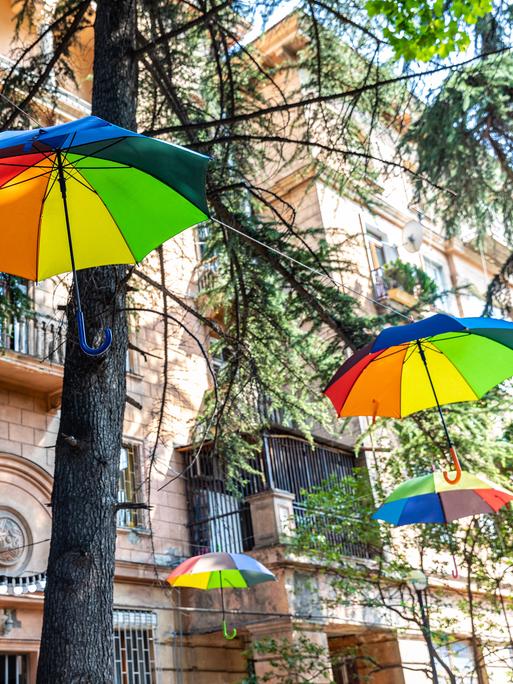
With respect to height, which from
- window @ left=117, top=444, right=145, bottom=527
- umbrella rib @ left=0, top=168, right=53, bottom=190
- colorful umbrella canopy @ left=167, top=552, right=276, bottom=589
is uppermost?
window @ left=117, top=444, right=145, bottom=527

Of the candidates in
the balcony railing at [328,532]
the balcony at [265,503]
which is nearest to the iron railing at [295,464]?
the balcony at [265,503]

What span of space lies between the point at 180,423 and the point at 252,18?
9.42 meters

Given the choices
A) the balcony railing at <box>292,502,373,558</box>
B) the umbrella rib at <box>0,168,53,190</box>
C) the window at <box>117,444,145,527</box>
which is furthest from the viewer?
the window at <box>117,444,145,527</box>

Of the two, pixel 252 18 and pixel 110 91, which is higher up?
pixel 252 18

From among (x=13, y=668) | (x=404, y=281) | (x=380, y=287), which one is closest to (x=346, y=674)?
(x=13, y=668)

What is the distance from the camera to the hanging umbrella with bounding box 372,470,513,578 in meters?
8.91

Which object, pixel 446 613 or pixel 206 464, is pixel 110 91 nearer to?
pixel 206 464

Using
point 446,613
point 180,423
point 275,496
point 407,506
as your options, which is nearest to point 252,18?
point 407,506

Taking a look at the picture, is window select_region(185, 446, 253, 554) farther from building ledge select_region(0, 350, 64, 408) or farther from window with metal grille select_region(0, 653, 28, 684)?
window with metal grille select_region(0, 653, 28, 684)

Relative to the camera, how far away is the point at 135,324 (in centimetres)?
1115

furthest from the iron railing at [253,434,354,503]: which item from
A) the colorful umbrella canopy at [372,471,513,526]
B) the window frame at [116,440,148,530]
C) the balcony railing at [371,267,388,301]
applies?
the colorful umbrella canopy at [372,471,513,526]

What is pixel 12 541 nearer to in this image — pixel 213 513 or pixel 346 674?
pixel 213 513

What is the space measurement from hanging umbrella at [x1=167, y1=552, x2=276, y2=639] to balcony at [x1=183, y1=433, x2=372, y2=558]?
1.52 meters

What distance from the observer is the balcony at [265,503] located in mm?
14477
